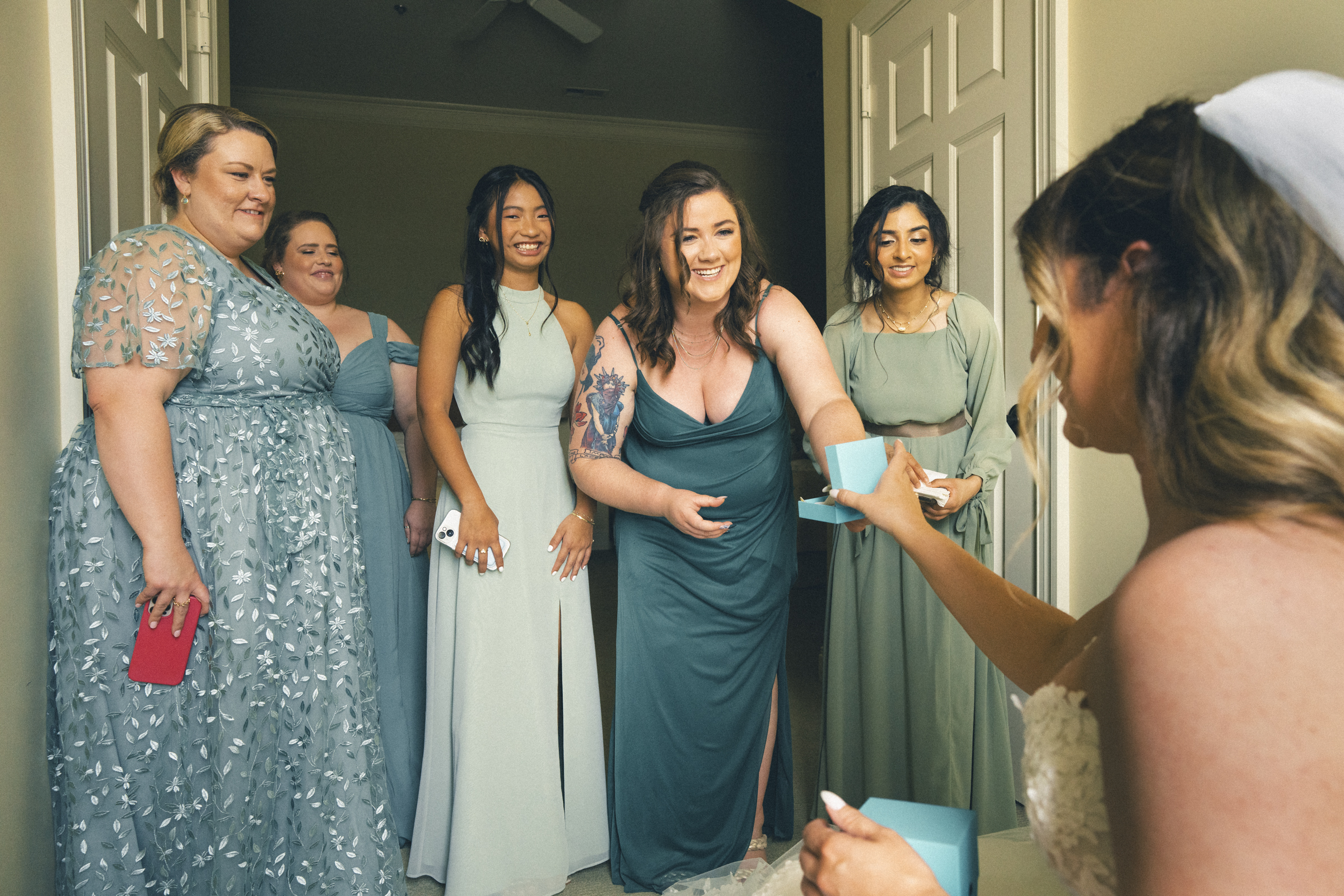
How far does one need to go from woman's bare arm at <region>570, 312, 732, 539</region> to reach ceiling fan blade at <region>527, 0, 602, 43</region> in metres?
3.68

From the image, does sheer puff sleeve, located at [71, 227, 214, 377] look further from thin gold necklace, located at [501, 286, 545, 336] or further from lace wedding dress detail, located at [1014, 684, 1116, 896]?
lace wedding dress detail, located at [1014, 684, 1116, 896]

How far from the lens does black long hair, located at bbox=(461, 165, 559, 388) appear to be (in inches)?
85.9

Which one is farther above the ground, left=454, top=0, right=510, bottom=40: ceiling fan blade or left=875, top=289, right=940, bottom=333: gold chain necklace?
left=454, top=0, right=510, bottom=40: ceiling fan blade

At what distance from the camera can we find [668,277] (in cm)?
208

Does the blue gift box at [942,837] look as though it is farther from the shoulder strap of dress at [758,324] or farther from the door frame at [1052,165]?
the door frame at [1052,165]

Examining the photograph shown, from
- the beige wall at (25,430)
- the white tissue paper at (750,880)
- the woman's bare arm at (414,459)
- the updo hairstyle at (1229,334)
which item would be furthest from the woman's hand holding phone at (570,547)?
the updo hairstyle at (1229,334)

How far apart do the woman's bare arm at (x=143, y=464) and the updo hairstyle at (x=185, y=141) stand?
0.46 m

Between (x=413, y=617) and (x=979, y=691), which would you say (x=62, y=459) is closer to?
(x=413, y=617)

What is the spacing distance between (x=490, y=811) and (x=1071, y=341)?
6.11 ft

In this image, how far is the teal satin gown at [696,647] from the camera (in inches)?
82.3

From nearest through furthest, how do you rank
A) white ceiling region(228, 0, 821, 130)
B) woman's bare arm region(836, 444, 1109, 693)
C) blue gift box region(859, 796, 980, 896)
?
blue gift box region(859, 796, 980, 896)
woman's bare arm region(836, 444, 1109, 693)
white ceiling region(228, 0, 821, 130)

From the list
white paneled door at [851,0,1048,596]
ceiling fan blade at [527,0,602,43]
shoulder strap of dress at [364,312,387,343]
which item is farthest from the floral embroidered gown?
ceiling fan blade at [527,0,602,43]

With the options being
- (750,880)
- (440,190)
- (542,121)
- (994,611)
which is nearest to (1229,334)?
(994,611)

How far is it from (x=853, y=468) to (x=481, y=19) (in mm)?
5209
